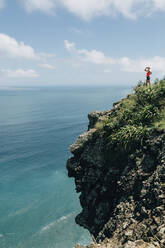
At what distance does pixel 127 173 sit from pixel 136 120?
16.8 ft

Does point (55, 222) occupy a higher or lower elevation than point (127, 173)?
lower

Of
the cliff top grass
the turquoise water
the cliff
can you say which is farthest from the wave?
the cliff top grass

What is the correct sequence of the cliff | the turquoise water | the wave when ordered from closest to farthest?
the cliff → the turquoise water → the wave

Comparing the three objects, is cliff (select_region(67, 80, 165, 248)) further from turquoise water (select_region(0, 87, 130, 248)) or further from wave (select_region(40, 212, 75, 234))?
wave (select_region(40, 212, 75, 234))

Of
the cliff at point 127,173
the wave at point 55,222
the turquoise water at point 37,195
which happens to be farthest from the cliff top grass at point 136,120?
the wave at point 55,222

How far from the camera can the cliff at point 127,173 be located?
35.9 ft

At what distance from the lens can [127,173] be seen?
15.0 meters

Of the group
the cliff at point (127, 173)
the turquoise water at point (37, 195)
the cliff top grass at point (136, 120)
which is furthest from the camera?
the turquoise water at point (37, 195)

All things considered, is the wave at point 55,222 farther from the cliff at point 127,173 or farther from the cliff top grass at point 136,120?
the cliff top grass at point 136,120

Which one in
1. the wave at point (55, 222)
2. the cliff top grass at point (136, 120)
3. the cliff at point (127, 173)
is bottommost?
the wave at point (55, 222)

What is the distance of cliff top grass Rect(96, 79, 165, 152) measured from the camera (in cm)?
1559

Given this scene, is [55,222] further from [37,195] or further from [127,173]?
[127,173]

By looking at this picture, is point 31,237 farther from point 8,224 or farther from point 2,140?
point 2,140

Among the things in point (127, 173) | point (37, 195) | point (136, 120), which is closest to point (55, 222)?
point (37, 195)
